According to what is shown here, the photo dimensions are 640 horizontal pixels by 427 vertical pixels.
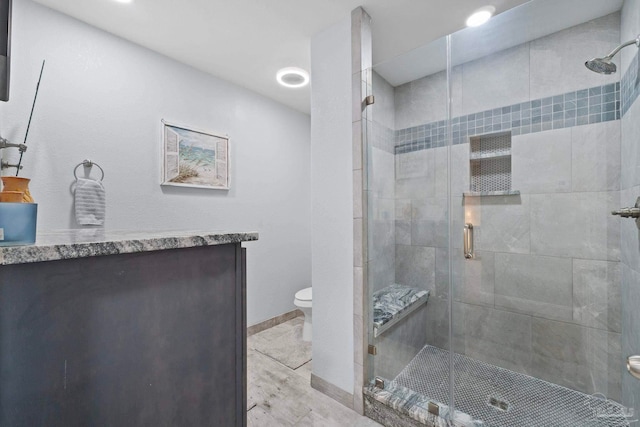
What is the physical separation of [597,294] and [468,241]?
68 centimetres

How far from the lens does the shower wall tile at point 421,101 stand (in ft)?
5.95

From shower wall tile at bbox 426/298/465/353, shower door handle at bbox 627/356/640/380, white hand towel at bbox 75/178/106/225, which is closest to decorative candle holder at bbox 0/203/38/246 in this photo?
shower door handle at bbox 627/356/640/380

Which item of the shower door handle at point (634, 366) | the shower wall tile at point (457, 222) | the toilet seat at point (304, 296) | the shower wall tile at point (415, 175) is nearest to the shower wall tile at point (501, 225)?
the shower wall tile at point (457, 222)

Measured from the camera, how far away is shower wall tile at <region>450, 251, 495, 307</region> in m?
1.84

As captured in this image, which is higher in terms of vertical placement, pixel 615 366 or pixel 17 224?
pixel 17 224

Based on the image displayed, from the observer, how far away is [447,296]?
1.83m

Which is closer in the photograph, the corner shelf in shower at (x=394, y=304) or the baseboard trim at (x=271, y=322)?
the corner shelf in shower at (x=394, y=304)

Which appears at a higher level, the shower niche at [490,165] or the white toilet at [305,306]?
the shower niche at [490,165]

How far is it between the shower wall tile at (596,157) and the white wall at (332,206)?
1.27 m

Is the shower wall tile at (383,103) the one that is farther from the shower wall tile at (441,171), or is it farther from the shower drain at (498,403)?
the shower drain at (498,403)

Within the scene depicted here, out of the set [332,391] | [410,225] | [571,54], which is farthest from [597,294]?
[332,391]

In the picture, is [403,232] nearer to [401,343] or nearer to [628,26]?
[401,343]

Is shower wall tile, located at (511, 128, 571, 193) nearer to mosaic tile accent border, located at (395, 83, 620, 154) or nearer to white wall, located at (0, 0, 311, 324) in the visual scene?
mosaic tile accent border, located at (395, 83, 620, 154)

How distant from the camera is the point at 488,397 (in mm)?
1695
